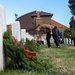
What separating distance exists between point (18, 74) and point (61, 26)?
7022 centimetres

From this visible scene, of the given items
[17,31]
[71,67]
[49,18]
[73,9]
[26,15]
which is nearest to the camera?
[71,67]

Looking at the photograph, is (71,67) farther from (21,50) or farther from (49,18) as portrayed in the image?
(49,18)

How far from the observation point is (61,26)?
2928 inches

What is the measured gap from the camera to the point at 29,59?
5273 mm

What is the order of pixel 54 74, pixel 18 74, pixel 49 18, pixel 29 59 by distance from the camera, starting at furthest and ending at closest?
1. pixel 49 18
2. pixel 29 59
3. pixel 54 74
4. pixel 18 74

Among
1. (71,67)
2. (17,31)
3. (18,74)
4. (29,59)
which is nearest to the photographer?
(18,74)

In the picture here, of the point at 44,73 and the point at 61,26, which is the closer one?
the point at 44,73

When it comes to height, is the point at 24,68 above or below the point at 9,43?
below

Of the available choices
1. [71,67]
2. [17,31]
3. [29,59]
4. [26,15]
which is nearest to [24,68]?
[29,59]

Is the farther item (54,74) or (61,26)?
(61,26)

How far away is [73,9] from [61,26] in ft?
62.1

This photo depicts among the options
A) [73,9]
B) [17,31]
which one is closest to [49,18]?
[73,9]

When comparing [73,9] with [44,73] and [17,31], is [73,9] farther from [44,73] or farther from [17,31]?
[44,73]

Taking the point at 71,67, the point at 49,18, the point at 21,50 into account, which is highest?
the point at 49,18
